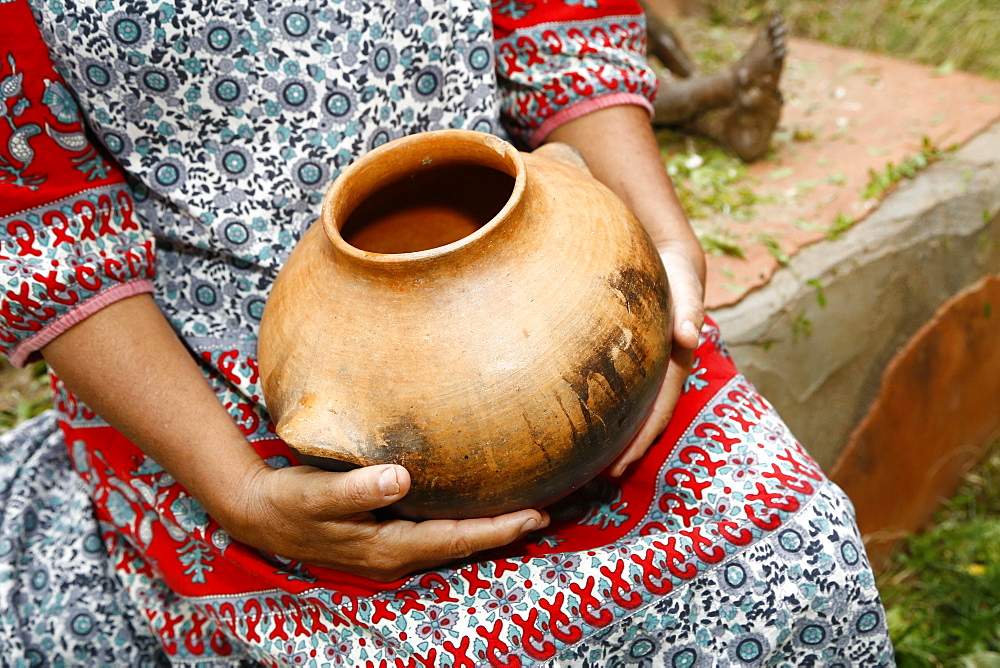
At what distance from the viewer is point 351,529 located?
99 cm

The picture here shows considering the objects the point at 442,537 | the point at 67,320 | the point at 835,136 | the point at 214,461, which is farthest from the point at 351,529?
the point at 835,136

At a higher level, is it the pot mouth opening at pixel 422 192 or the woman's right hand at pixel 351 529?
the pot mouth opening at pixel 422 192

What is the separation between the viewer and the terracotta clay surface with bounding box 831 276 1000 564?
223cm

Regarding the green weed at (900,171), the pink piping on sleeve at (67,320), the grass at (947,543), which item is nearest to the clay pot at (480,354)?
the pink piping on sleeve at (67,320)

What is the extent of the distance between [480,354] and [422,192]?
0.37m

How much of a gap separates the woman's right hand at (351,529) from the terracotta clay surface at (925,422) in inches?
56.3

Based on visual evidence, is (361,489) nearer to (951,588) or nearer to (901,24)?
(951,588)

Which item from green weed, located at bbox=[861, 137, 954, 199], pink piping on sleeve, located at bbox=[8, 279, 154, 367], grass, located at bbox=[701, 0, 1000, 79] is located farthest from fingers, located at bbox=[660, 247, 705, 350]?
grass, located at bbox=[701, 0, 1000, 79]

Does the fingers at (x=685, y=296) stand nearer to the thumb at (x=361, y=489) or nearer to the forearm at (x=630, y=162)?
the forearm at (x=630, y=162)

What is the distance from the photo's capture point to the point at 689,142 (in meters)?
2.84

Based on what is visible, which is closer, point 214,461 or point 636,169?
point 214,461

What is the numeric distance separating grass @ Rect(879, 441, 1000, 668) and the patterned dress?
0.96 m

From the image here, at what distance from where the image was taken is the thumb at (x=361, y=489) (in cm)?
88

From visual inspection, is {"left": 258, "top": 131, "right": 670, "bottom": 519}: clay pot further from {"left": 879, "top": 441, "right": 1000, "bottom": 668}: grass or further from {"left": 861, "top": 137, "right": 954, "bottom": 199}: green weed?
{"left": 861, "top": 137, "right": 954, "bottom": 199}: green weed
